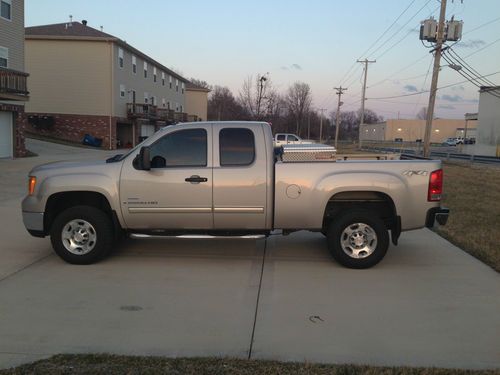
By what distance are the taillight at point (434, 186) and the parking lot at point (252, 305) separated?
99 centimetres

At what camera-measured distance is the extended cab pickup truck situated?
6.34m

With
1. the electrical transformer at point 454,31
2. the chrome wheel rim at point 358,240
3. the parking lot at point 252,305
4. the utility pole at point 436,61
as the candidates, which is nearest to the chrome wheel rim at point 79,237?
the parking lot at point 252,305

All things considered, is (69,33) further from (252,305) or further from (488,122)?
(488,122)

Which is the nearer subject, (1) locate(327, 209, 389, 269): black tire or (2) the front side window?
(1) locate(327, 209, 389, 269): black tire

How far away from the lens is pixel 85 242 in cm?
657

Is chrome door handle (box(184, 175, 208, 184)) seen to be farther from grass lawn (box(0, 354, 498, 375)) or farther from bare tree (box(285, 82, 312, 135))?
bare tree (box(285, 82, 312, 135))

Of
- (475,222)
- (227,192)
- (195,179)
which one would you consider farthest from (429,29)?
(195,179)

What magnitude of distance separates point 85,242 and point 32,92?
121 feet

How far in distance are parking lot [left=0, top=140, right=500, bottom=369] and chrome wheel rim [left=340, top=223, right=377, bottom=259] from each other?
247mm

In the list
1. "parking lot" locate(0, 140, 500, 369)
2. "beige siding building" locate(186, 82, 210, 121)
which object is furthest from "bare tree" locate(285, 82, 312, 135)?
"parking lot" locate(0, 140, 500, 369)

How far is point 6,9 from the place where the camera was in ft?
83.4

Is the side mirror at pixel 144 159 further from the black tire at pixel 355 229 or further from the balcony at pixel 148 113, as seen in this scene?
the balcony at pixel 148 113

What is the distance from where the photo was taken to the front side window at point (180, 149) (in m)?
6.49

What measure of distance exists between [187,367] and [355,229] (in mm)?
3443
